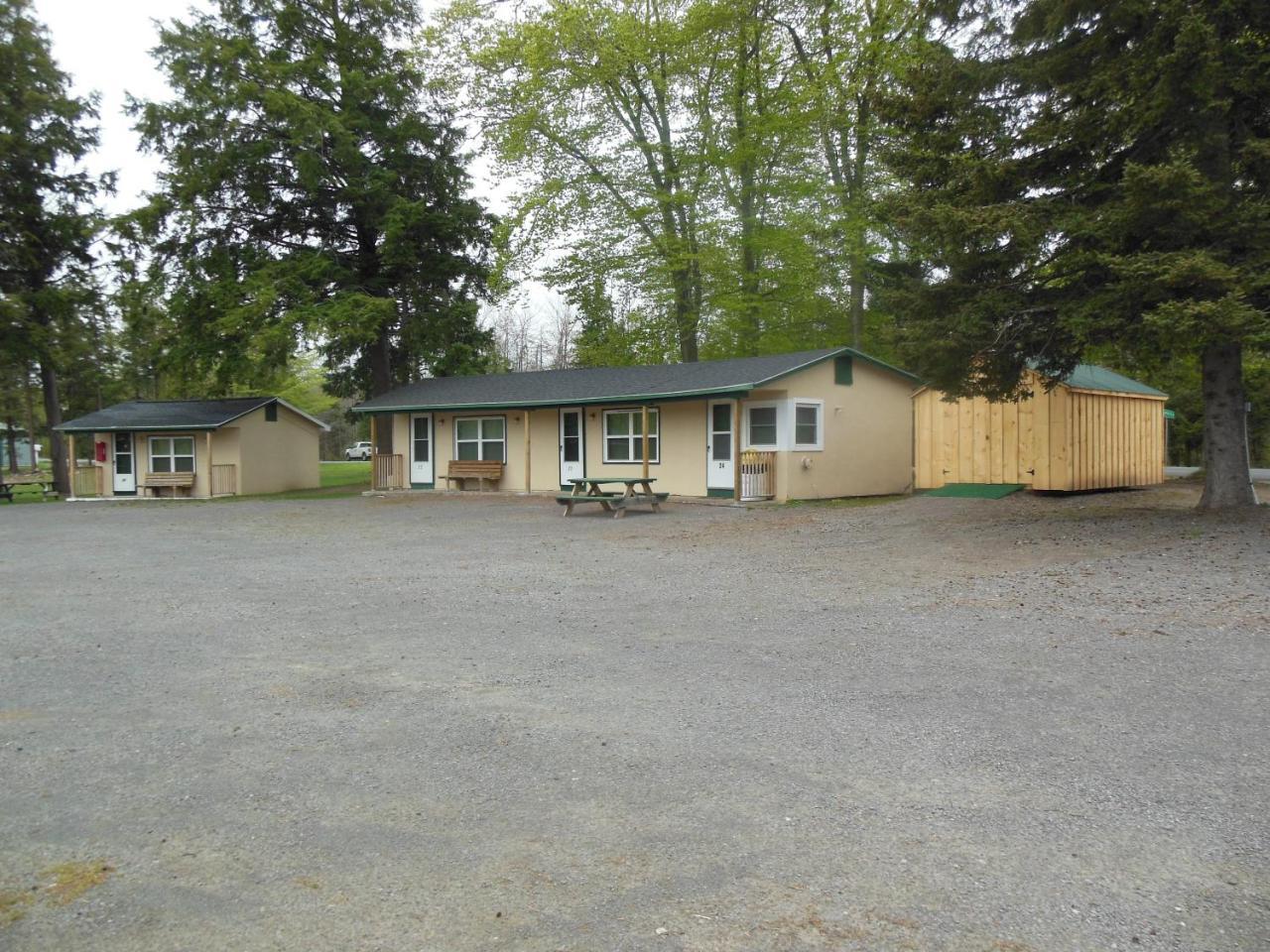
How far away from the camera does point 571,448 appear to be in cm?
2306

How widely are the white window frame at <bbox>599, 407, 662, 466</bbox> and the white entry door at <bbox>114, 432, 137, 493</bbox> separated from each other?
15.9m

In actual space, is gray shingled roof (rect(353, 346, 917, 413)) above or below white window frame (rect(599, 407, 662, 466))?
above

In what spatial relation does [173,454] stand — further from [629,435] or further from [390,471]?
[629,435]

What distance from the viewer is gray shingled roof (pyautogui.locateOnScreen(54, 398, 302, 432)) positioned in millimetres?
26734

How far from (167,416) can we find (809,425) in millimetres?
20434

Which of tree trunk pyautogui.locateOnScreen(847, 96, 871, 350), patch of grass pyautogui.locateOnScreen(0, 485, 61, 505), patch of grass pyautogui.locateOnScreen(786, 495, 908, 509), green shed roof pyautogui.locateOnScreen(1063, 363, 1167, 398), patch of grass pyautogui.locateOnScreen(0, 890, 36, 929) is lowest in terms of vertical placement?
patch of grass pyautogui.locateOnScreen(0, 890, 36, 929)

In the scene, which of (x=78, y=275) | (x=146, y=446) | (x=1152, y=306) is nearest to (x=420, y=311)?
(x=146, y=446)

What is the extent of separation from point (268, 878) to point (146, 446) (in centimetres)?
2850

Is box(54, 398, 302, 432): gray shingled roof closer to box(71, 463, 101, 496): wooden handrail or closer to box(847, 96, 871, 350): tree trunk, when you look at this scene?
box(71, 463, 101, 496): wooden handrail

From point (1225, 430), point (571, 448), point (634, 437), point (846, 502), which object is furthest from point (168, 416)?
point (1225, 430)

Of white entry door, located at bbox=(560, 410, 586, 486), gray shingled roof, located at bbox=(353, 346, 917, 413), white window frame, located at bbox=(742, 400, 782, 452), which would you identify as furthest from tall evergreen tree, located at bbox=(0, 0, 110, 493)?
white window frame, located at bbox=(742, 400, 782, 452)

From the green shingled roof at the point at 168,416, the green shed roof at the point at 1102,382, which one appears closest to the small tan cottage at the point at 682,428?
the green shed roof at the point at 1102,382

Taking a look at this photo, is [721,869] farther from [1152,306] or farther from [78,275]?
[78,275]

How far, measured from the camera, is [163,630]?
7023mm
